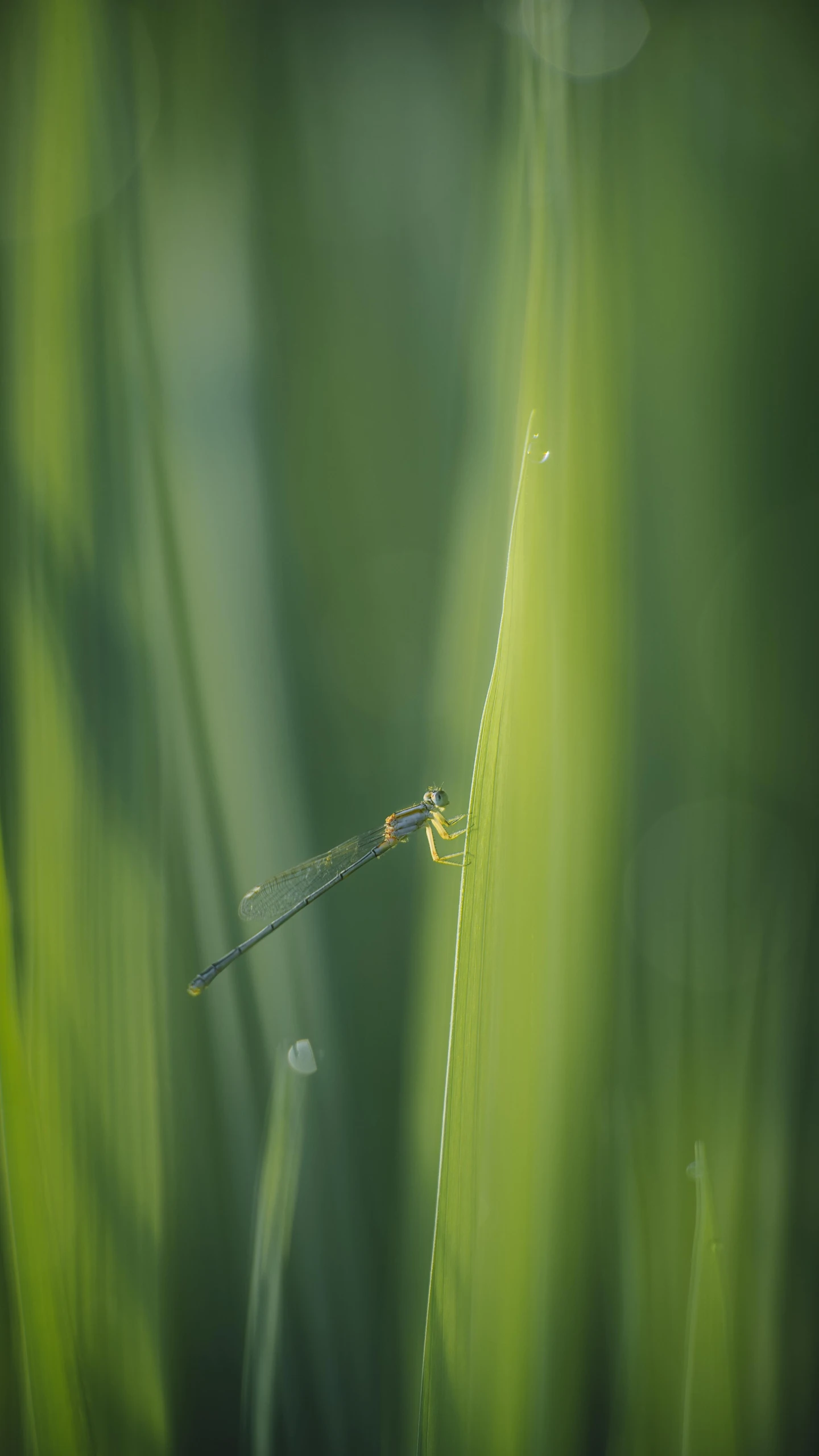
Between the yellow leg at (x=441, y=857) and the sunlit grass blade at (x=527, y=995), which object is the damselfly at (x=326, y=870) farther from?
the sunlit grass blade at (x=527, y=995)

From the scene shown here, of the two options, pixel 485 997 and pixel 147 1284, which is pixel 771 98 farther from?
pixel 147 1284

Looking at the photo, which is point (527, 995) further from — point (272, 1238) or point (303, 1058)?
point (272, 1238)

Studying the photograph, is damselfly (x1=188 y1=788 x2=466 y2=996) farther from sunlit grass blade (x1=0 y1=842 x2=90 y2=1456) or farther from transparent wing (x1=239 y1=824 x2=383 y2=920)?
sunlit grass blade (x1=0 y1=842 x2=90 y2=1456)

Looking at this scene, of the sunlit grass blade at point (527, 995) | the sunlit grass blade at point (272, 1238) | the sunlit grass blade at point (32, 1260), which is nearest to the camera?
the sunlit grass blade at point (527, 995)

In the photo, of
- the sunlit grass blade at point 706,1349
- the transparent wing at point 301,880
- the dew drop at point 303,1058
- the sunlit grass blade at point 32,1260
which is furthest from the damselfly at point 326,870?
the sunlit grass blade at point 706,1349

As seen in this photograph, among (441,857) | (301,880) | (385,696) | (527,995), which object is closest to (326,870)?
(301,880)

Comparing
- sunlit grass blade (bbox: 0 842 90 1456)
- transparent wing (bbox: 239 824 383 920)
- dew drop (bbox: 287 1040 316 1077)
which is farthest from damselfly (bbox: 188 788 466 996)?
sunlit grass blade (bbox: 0 842 90 1456)
